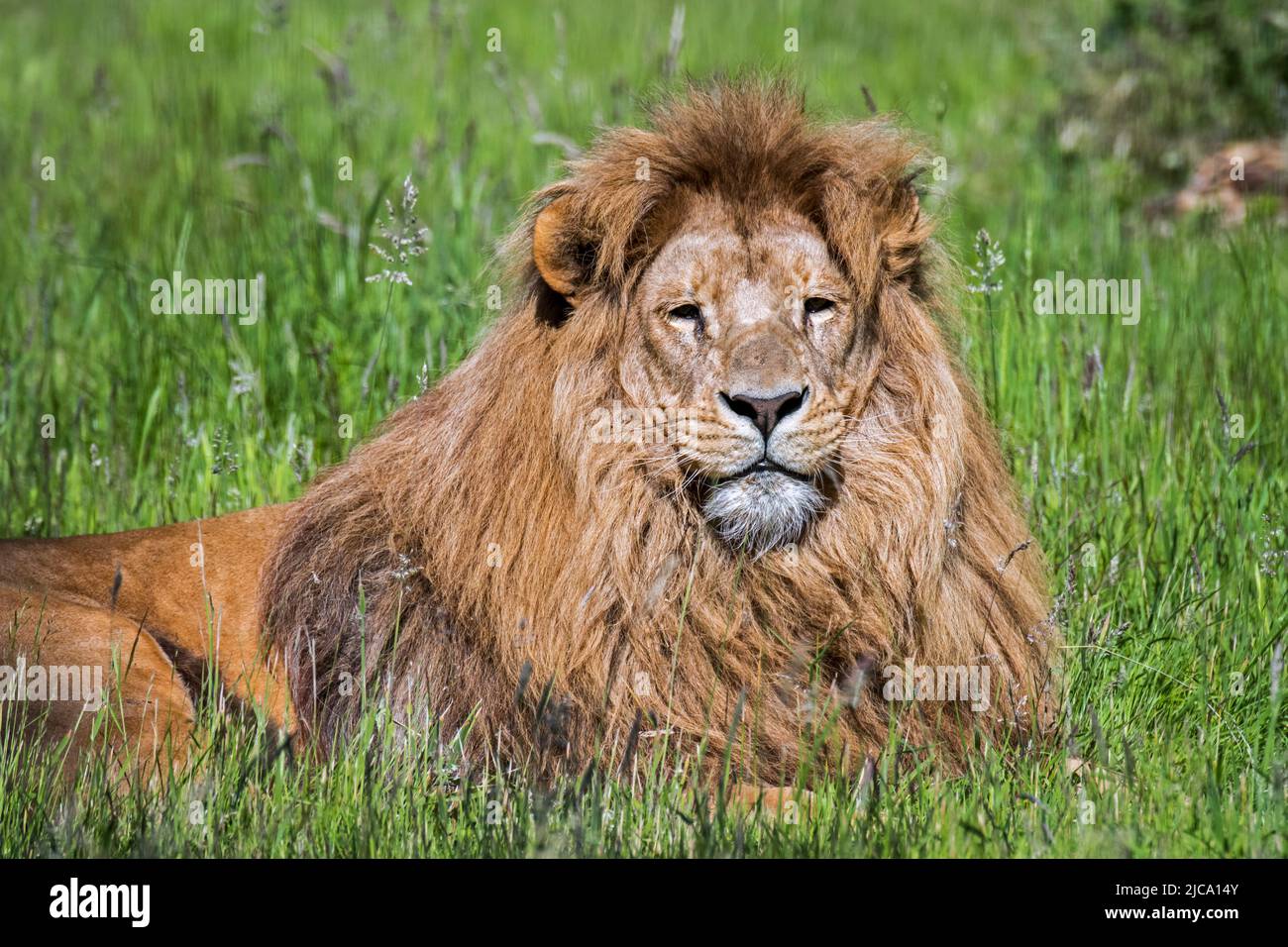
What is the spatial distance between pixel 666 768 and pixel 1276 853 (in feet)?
4.29

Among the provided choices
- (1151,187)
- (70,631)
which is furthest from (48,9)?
(70,631)

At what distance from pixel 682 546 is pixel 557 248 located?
75cm

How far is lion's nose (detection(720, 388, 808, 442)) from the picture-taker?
345 centimetres

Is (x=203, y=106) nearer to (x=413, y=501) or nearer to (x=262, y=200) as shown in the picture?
(x=262, y=200)

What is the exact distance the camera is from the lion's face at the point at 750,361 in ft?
11.5

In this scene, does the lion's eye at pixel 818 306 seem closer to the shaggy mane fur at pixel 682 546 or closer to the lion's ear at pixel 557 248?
the shaggy mane fur at pixel 682 546

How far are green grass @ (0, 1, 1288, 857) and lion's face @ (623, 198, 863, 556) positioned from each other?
61cm

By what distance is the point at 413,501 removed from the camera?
4.00m

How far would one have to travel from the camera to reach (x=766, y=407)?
346 centimetres

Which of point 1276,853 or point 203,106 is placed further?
point 203,106

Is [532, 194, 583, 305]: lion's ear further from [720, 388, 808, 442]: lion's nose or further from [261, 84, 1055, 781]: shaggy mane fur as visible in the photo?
[720, 388, 808, 442]: lion's nose

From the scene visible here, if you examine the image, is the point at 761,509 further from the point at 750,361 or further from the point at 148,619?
the point at 148,619

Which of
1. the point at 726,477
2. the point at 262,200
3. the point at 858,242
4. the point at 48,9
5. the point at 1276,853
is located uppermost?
the point at 48,9

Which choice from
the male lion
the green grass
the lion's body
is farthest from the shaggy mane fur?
the lion's body
